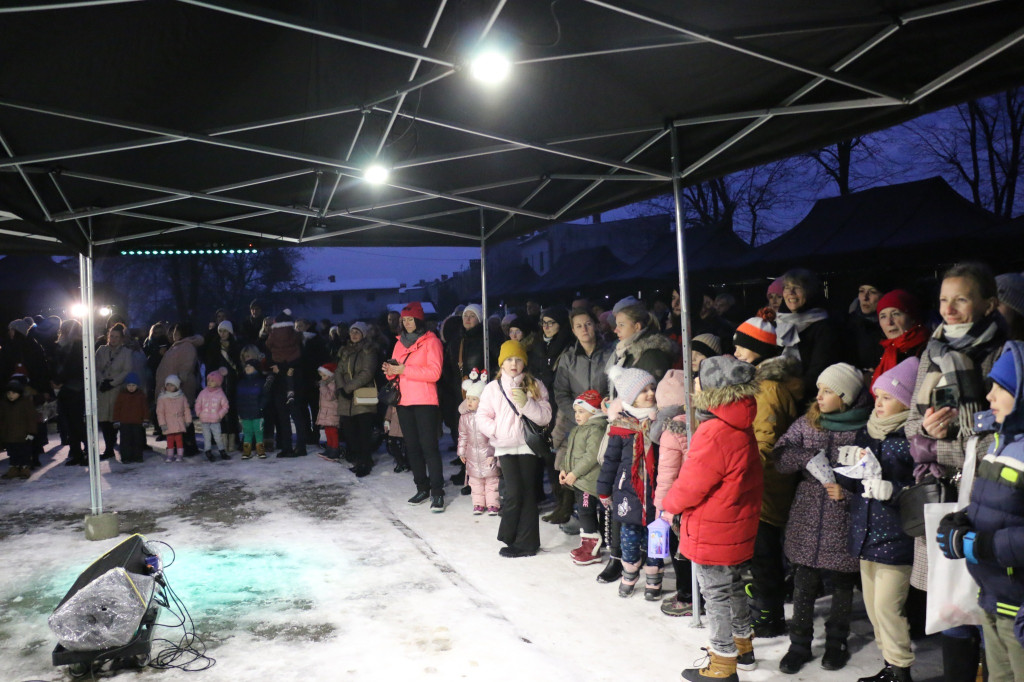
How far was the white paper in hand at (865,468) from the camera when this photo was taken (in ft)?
12.1

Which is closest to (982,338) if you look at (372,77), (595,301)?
(372,77)

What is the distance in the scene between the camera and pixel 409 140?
5.67 m

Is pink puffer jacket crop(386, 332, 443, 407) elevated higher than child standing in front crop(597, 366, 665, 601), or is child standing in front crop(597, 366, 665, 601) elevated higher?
pink puffer jacket crop(386, 332, 443, 407)

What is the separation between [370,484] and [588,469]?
13.4 ft

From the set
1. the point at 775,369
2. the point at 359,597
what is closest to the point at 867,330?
the point at 775,369

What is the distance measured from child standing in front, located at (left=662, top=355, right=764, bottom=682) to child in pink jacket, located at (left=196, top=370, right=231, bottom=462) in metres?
8.67

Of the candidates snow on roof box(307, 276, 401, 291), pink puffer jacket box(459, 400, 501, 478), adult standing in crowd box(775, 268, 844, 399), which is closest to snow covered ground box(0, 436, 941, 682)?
pink puffer jacket box(459, 400, 501, 478)

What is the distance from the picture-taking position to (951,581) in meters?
3.14

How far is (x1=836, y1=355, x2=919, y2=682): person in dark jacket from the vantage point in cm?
367

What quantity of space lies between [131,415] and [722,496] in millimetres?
9618

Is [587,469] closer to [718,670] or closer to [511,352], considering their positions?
[511,352]

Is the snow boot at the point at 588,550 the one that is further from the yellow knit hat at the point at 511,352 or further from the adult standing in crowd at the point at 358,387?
the adult standing in crowd at the point at 358,387

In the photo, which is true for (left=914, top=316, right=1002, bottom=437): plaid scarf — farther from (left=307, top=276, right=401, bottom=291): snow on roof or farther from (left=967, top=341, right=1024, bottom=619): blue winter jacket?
(left=307, top=276, right=401, bottom=291): snow on roof

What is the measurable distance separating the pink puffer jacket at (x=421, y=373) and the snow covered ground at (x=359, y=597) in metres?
1.15
